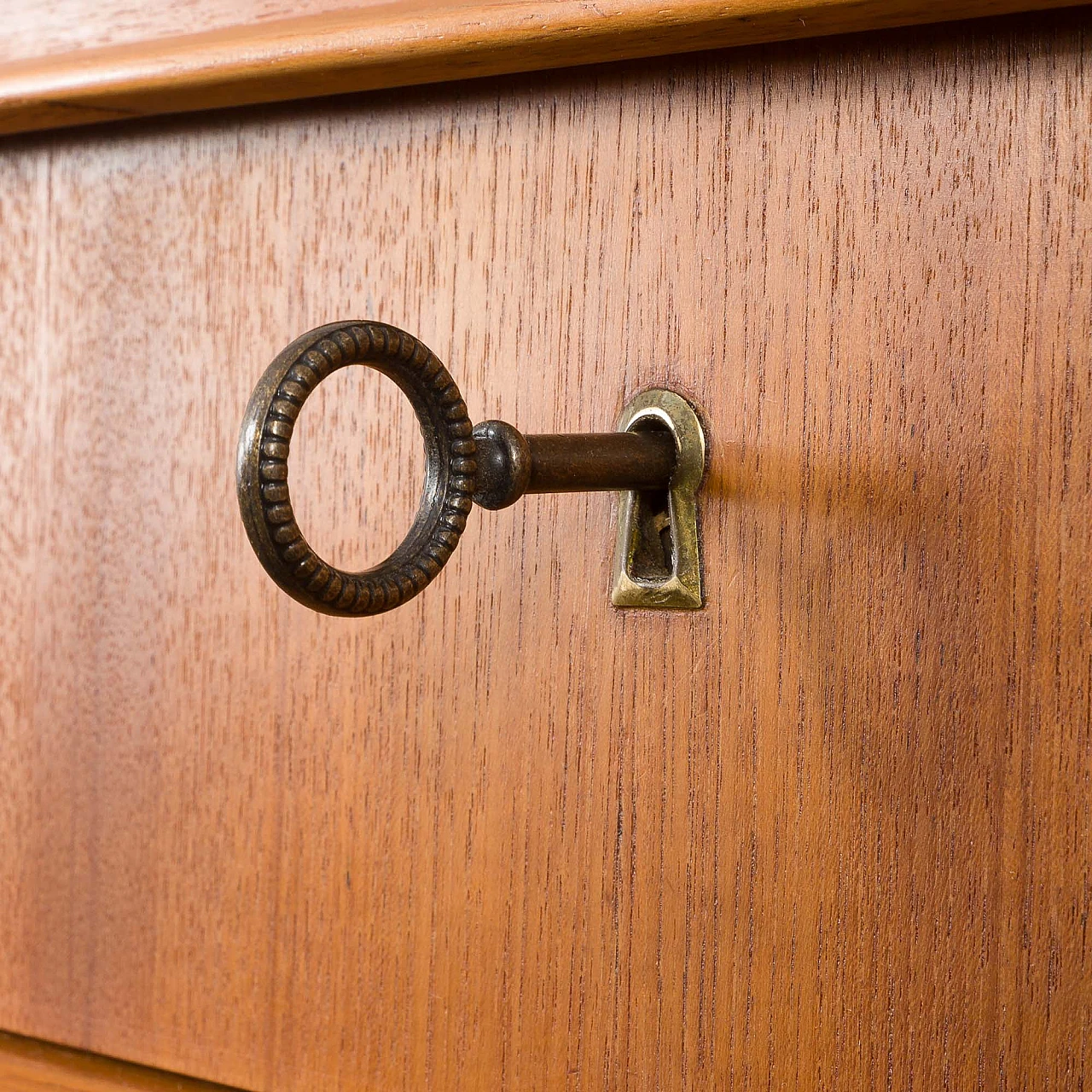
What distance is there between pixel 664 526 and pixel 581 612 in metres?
0.03

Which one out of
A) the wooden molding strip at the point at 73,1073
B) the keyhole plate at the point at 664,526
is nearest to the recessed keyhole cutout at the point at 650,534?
the keyhole plate at the point at 664,526

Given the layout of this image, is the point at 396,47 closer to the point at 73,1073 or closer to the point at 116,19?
the point at 116,19

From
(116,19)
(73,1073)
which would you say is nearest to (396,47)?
(116,19)

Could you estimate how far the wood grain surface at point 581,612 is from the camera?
31 centimetres

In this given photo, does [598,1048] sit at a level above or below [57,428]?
below

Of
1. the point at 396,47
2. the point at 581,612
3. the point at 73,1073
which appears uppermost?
the point at 396,47

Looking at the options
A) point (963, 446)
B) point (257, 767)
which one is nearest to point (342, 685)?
point (257, 767)

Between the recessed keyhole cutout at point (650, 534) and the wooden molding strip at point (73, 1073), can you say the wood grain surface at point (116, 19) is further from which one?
the wooden molding strip at point (73, 1073)

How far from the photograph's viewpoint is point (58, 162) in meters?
0.45

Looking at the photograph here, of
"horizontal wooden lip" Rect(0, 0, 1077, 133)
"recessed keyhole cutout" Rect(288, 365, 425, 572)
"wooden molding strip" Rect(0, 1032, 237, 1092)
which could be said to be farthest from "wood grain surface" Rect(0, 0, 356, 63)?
"wooden molding strip" Rect(0, 1032, 237, 1092)

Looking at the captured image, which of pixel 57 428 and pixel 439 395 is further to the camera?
pixel 57 428

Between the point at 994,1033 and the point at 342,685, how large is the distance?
207mm

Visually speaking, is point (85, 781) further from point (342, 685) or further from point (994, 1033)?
point (994, 1033)

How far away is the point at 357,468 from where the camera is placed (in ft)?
1.32
